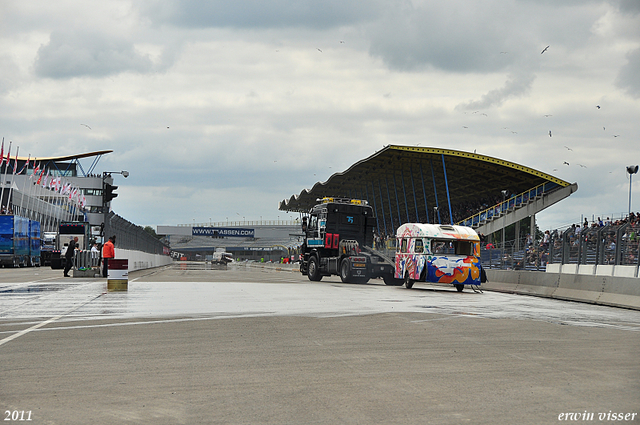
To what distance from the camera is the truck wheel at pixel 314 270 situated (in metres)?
34.3

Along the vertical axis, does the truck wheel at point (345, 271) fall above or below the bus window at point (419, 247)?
below

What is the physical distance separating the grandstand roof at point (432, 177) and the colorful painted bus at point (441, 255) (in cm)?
3016

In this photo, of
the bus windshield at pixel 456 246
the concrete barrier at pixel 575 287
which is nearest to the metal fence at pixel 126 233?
the bus windshield at pixel 456 246

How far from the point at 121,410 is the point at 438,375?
3385mm

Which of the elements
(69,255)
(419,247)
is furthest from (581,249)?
(69,255)

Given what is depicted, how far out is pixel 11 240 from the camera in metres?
51.6

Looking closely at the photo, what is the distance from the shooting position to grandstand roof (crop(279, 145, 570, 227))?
2330 inches

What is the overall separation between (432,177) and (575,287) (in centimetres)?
4833

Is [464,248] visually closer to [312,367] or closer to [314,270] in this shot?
[314,270]

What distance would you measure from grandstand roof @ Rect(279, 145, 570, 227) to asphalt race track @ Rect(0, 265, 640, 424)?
149 feet

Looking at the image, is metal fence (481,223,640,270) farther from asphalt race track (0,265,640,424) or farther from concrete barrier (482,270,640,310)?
asphalt race track (0,265,640,424)

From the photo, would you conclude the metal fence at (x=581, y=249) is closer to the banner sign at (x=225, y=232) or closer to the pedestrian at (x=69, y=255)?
the pedestrian at (x=69, y=255)

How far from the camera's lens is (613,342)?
10.6 m

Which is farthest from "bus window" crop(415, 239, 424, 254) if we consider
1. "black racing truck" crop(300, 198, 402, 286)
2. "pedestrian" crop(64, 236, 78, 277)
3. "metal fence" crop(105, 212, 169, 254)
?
"pedestrian" crop(64, 236, 78, 277)
